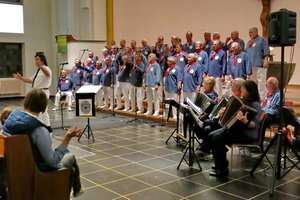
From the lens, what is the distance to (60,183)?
306 cm

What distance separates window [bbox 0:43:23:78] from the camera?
1463 centimetres

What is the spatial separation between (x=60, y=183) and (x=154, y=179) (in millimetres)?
1873

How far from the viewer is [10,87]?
1477 centimetres

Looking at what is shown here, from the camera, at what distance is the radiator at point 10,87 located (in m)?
14.5

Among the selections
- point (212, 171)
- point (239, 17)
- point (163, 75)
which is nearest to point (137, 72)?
point (163, 75)

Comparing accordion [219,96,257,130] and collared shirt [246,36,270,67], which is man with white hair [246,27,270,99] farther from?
accordion [219,96,257,130]

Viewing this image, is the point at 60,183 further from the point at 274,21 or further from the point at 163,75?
the point at 163,75

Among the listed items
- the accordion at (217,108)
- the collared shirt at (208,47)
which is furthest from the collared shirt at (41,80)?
the collared shirt at (208,47)

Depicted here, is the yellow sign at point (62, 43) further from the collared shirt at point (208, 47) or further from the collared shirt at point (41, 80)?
the collared shirt at point (41, 80)

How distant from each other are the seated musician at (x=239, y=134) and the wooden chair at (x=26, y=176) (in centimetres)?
241

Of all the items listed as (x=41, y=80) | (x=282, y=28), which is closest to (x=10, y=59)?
(x=41, y=80)

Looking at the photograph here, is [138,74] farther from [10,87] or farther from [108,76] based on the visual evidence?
[10,87]

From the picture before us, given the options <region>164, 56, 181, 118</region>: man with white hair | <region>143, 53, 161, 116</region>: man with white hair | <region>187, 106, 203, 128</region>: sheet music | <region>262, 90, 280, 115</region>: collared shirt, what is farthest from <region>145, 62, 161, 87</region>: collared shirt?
Result: <region>187, 106, 203, 128</region>: sheet music

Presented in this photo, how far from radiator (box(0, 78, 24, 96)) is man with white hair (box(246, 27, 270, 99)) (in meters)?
10.3
